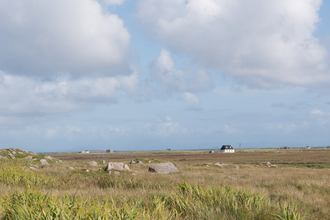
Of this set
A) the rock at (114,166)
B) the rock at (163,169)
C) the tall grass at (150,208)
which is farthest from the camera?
the rock at (163,169)

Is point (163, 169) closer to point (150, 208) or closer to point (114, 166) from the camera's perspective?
point (114, 166)

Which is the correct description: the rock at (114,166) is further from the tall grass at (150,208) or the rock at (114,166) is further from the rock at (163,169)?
the tall grass at (150,208)

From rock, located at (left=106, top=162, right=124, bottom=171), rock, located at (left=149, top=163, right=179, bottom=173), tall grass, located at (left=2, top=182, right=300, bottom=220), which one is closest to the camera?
tall grass, located at (left=2, top=182, right=300, bottom=220)

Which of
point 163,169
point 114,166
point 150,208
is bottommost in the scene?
point 163,169

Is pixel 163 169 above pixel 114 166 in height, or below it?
below

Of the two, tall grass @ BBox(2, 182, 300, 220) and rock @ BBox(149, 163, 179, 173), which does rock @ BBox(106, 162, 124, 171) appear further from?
tall grass @ BBox(2, 182, 300, 220)

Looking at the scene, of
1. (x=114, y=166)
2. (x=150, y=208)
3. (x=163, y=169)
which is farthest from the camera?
(x=114, y=166)

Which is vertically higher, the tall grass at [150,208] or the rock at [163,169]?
the tall grass at [150,208]

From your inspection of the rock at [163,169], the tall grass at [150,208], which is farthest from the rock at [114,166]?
the tall grass at [150,208]

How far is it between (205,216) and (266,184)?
884 cm

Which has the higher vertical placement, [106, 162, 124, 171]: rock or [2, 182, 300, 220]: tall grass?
[2, 182, 300, 220]: tall grass

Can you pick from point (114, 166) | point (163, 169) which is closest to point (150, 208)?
point (163, 169)

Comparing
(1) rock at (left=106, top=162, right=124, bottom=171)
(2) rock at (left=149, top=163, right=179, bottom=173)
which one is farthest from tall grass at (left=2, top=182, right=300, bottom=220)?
(1) rock at (left=106, top=162, right=124, bottom=171)

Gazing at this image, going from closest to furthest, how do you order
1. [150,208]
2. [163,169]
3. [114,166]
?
[150,208]
[163,169]
[114,166]
